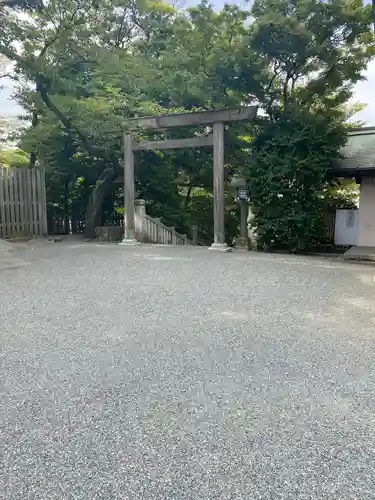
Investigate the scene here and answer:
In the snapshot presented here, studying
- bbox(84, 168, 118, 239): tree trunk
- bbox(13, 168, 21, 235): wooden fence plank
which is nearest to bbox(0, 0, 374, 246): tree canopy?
bbox(84, 168, 118, 239): tree trunk

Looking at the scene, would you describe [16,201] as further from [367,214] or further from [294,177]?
[367,214]

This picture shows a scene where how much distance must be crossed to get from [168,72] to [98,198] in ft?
15.4

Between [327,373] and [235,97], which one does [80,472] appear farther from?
[235,97]

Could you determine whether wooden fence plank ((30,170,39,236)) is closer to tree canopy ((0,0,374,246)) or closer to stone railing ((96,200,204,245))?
tree canopy ((0,0,374,246))

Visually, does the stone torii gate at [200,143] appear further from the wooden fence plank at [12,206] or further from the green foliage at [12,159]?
the green foliage at [12,159]

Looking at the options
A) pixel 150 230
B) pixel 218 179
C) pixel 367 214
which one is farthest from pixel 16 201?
pixel 367 214

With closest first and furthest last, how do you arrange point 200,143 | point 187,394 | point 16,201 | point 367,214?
1. point 187,394
2. point 200,143
3. point 367,214
4. point 16,201

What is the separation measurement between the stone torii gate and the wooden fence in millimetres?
3162

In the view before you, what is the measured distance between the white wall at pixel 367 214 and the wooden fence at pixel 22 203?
9137 mm

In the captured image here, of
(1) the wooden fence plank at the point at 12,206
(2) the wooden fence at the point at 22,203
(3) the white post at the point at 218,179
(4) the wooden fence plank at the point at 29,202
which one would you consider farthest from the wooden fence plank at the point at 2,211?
(3) the white post at the point at 218,179

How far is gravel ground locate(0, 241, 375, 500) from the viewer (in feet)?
5.77

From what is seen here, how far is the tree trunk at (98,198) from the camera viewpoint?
13734 mm

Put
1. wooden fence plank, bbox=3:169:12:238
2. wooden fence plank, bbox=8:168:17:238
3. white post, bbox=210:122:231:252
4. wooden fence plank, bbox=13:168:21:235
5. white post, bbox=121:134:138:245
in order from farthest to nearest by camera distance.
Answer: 1. wooden fence plank, bbox=13:168:21:235
2. wooden fence plank, bbox=8:168:17:238
3. wooden fence plank, bbox=3:169:12:238
4. white post, bbox=121:134:138:245
5. white post, bbox=210:122:231:252

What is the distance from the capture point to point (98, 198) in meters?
13.9
